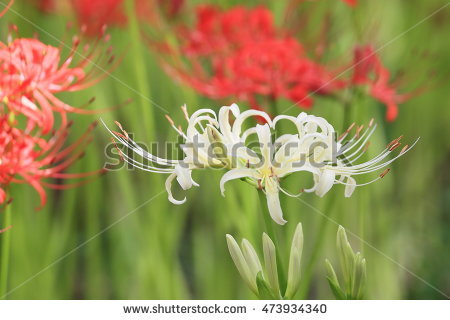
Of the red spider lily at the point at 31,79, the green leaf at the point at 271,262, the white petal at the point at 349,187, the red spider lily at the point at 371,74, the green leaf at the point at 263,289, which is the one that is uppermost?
the red spider lily at the point at 371,74

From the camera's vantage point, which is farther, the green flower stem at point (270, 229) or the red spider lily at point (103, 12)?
the red spider lily at point (103, 12)

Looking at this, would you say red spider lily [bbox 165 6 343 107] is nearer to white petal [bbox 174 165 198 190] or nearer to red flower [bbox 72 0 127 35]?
red flower [bbox 72 0 127 35]

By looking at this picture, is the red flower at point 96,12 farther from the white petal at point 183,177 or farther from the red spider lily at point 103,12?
the white petal at point 183,177

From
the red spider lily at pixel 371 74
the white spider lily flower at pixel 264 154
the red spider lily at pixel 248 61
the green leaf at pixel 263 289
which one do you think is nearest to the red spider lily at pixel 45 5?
the red spider lily at pixel 248 61

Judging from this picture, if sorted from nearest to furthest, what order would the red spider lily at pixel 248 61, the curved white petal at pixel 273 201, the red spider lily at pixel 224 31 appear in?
the curved white petal at pixel 273 201 → the red spider lily at pixel 248 61 → the red spider lily at pixel 224 31

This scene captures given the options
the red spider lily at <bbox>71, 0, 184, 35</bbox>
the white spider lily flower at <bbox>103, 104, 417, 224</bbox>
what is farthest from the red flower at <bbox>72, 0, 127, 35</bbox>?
the white spider lily flower at <bbox>103, 104, 417, 224</bbox>

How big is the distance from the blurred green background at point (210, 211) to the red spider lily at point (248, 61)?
90mm

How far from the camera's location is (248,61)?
1.19 meters

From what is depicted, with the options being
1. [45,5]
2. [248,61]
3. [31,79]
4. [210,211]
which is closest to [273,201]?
[31,79]

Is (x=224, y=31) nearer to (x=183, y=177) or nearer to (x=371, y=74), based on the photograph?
(x=371, y=74)

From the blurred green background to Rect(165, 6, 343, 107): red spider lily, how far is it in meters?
0.09

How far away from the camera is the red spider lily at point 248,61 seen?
44.8 inches

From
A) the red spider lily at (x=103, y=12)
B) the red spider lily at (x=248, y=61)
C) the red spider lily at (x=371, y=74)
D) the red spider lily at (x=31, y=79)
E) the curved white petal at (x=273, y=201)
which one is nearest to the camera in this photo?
the curved white petal at (x=273, y=201)

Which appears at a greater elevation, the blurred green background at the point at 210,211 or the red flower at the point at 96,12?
the red flower at the point at 96,12
